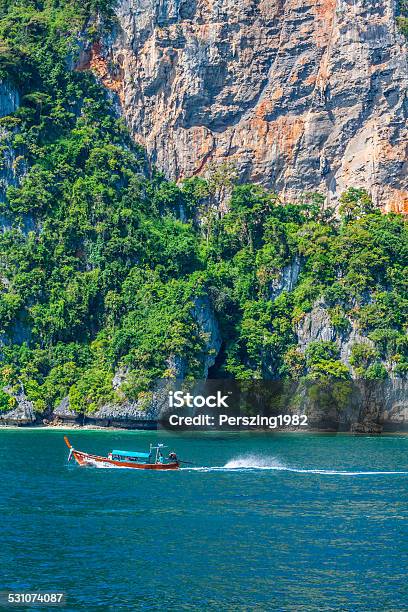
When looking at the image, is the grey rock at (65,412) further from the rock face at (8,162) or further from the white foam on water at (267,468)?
the white foam on water at (267,468)

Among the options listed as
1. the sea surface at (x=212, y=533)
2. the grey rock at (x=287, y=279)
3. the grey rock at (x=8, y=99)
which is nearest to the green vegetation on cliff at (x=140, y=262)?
the grey rock at (x=287, y=279)

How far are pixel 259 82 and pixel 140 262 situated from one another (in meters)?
25.7

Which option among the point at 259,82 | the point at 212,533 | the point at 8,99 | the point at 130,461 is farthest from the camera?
the point at 259,82

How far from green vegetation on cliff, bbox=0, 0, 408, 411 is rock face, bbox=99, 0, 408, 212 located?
301 centimetres

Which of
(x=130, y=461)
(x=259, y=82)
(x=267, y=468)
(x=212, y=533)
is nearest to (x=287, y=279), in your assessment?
(x=259, y=82)

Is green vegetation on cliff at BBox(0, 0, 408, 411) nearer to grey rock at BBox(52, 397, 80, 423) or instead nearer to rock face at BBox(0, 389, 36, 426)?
grey rock at BBox(52, 397, 80, 423)

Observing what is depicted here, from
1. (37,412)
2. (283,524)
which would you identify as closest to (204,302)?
(37,412)

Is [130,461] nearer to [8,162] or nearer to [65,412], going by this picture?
[65,412]

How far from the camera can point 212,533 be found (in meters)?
37.5

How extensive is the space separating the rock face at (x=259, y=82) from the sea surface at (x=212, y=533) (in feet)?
165

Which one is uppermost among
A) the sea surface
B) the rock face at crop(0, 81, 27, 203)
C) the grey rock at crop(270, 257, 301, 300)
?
the rock face at crop(0, 81, 27, 203)

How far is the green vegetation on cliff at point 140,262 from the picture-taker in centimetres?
9062

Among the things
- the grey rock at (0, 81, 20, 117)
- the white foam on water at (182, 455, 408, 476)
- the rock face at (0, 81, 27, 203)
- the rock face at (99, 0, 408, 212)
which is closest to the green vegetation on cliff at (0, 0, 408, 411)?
the rock face at (0, 81, 27, 203)

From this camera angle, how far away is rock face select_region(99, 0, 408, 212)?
10331 centimetres
